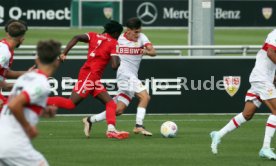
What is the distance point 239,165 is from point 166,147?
7.34ft

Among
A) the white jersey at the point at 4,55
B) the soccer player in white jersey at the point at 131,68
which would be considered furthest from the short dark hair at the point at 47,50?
the soccer player in white jersey at the point at 131,68

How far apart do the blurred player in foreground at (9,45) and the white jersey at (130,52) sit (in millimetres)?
3646

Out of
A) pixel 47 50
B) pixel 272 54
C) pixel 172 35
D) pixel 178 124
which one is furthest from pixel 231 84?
pixel 172 35

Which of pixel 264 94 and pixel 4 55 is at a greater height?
pixel 4 55

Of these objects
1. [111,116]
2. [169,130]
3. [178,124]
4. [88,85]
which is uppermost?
[88,85]

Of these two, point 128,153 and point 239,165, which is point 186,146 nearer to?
point 128,153

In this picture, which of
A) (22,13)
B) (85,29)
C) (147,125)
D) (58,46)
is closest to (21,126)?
(58,46)

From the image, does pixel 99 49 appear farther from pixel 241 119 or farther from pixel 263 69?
pixel 263 69

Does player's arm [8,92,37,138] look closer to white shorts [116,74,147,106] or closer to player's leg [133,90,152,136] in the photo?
player's leg [133,90,152,136]

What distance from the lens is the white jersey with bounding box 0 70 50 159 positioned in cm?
942

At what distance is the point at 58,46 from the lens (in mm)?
9664

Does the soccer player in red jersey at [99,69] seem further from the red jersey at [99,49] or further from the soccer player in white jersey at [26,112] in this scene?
the soccer player in white jersey at [26,112]

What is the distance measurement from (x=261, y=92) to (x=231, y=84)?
6714mm

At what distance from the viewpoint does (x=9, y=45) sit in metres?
14.1
